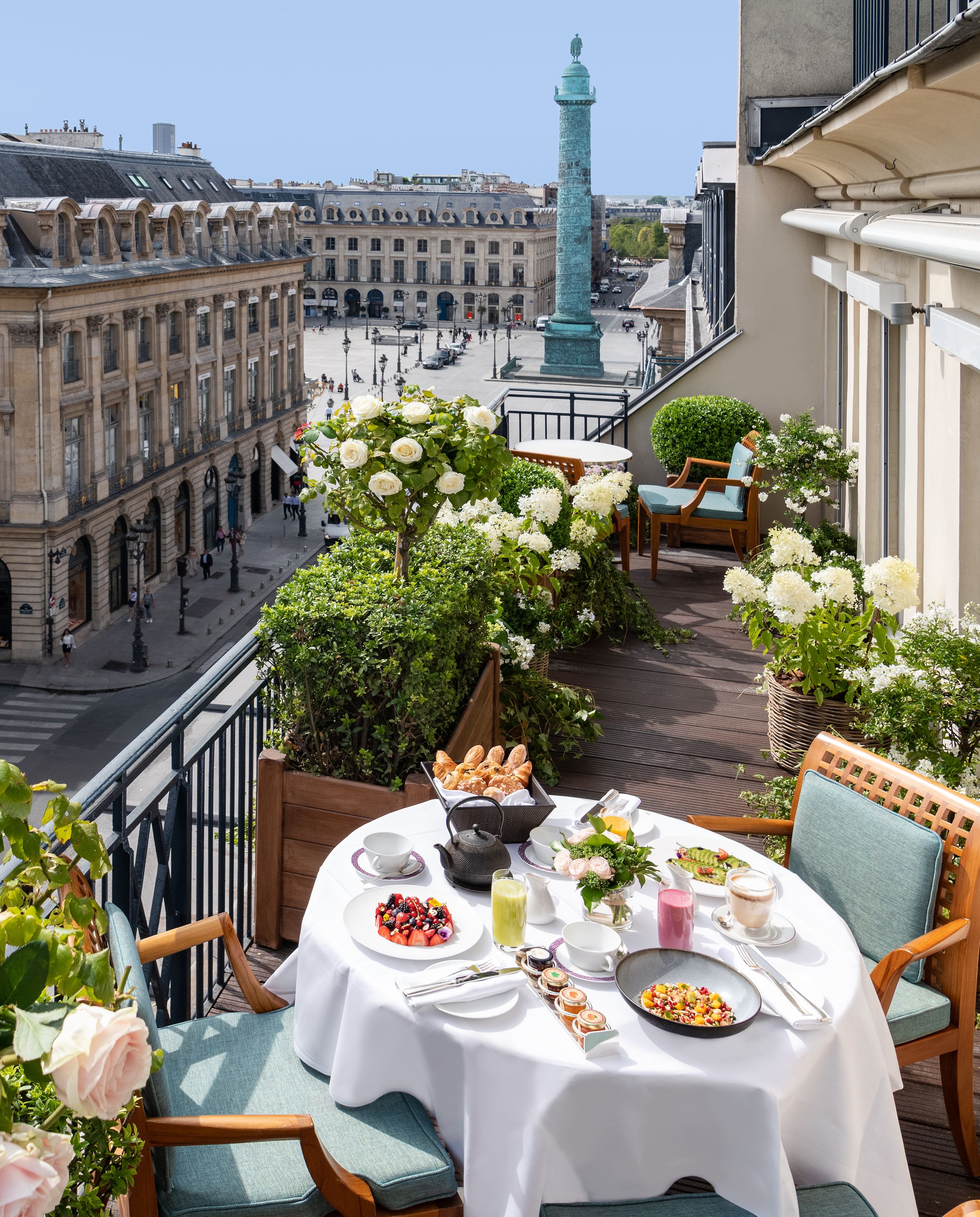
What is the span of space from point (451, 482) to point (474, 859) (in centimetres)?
202

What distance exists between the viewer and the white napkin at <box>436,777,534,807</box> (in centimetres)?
379

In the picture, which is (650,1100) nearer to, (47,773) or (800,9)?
(800,9)

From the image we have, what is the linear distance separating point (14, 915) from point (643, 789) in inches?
193

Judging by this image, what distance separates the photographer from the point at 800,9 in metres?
12.1

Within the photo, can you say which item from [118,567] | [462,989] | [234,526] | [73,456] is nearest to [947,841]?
[462,989]

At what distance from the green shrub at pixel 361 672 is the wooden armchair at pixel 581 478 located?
5.41 meters

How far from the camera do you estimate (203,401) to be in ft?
175

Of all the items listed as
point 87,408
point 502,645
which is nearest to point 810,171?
point 502,645

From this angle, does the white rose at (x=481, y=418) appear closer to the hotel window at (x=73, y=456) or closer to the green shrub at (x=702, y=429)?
the green shrub at (x=702, y=429)

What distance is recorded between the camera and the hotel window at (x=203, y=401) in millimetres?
52344

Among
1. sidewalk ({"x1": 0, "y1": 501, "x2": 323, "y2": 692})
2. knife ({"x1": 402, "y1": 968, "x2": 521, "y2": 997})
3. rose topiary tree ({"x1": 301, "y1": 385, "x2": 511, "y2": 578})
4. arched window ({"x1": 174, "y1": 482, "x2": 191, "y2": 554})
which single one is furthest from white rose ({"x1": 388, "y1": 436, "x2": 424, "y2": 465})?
arched window ({"x1": 174, "y1": 482, "x2": 191, "y2": 554})

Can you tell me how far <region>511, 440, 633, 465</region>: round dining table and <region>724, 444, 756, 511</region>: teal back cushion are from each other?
0.95 meters

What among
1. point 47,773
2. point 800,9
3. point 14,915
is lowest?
point 47,773

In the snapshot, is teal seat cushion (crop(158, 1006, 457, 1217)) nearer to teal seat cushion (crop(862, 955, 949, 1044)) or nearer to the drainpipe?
teal seat cushion (crop(862, 955, 949, 1044))
